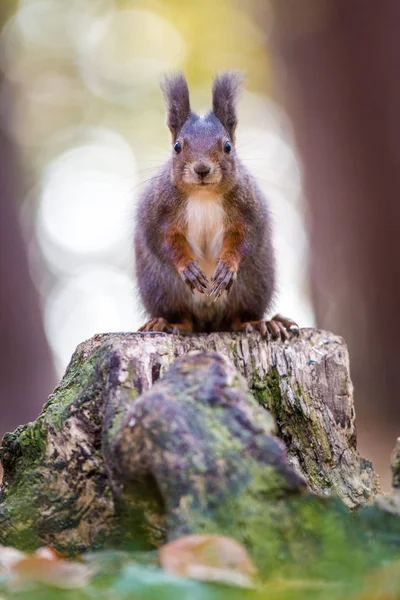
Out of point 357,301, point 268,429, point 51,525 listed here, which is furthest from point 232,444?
point 357,301

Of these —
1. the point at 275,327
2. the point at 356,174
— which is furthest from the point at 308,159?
the point at 275,327

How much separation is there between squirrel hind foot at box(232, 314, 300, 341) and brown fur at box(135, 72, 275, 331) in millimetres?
178

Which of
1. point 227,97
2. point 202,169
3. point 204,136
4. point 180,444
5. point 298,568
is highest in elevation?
point 227,97

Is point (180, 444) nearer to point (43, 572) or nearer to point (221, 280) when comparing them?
point (43, 572)

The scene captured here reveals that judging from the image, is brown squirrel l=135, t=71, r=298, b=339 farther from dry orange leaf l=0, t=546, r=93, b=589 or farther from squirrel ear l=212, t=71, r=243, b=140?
dry orange leaf l=0, t=546, r=93, b=589

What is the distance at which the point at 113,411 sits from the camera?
1.95 m

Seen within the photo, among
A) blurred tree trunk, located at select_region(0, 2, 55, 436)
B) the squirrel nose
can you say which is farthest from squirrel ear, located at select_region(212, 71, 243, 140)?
blurred tree trunk, located at select_region(0, 2, 55, 436)

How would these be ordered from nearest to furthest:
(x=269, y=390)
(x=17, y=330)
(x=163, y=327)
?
(x=269, y=390), (x=163, y=327), (x=17, y=330)

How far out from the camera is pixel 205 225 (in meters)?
3.22

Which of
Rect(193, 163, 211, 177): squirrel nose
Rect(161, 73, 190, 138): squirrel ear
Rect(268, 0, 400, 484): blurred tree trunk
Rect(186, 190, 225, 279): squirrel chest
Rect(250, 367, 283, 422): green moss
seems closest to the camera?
Rect(250, 367, 283, 422): green moss

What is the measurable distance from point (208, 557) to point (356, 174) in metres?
5.03

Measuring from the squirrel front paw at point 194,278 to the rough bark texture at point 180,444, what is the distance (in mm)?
230

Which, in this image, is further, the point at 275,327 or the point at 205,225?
the point at 205,225

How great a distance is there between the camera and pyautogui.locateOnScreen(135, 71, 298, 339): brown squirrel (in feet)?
10.3
